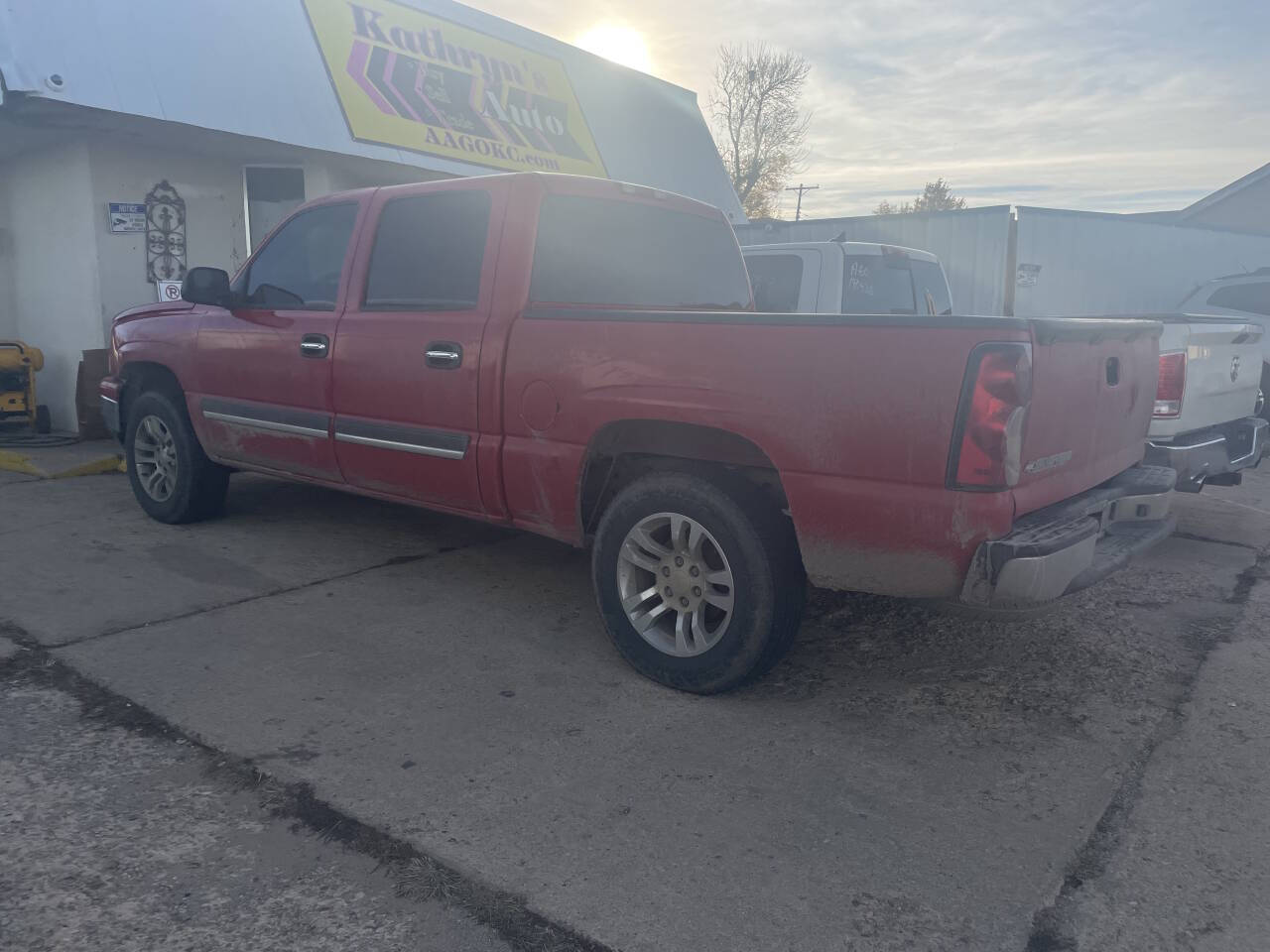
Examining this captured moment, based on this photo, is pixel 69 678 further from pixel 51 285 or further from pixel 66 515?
pixel 51 285

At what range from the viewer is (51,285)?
34.9 ft

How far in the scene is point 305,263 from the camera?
532 centimetres

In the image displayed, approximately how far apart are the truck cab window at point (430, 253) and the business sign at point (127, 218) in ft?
21.5

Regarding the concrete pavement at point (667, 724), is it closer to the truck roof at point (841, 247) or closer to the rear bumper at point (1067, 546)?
the rear bumper at point (1067, 546)

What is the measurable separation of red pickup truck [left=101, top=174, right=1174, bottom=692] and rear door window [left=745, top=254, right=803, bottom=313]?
1.91 m

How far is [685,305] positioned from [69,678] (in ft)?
10.3

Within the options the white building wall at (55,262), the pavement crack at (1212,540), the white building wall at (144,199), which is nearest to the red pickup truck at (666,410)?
the pavement crack at (1212,540)

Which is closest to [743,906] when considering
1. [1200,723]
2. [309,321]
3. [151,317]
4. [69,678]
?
[1200,723]

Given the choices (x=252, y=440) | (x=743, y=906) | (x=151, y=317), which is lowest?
(x=743, y=906)

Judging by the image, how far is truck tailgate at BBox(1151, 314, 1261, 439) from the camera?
17.6ft

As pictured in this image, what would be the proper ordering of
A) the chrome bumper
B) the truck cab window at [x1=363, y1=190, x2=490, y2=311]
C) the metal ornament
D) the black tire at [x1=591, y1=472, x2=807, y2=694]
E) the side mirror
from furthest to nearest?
the metal ornament, the chrome bumper, the side mirror, the truck cab window at [x1=363, y1=190, x2=490, y2=311], the black tire at [x1=591, y1=472, x2=807, y2=694]

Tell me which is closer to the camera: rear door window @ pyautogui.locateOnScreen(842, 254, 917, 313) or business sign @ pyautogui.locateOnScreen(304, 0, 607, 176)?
rear door window @ pyautogui.locateOnScreen(842, 254, 917, 313)

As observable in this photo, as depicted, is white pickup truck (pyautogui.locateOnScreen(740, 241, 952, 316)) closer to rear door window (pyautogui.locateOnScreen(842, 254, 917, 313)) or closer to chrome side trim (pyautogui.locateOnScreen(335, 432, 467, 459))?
rear door window (pyautogui.locateOnScreen(842, 254, 917, 313))

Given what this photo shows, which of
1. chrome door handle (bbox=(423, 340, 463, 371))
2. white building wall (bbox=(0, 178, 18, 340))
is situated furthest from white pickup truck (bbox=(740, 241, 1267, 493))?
white building wall (bbox=(0, 178, 18, 340))
